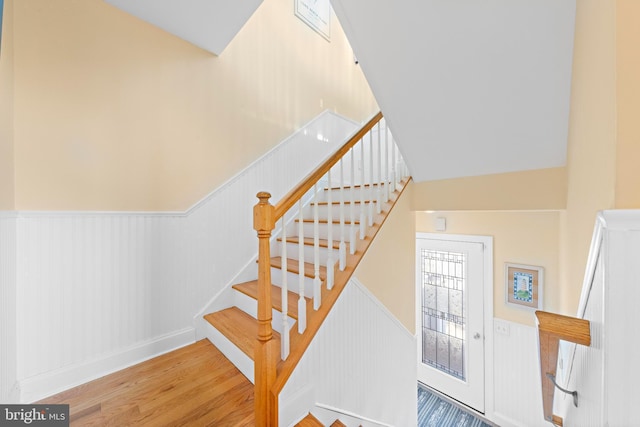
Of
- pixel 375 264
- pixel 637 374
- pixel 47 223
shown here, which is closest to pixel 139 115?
pixel 47 223

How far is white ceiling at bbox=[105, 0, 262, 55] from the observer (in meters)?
1.71

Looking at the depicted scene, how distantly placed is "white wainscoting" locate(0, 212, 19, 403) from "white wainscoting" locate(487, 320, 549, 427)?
388 centimetres

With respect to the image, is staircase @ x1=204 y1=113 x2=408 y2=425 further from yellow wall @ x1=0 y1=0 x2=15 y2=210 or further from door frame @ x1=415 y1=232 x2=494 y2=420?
door frame @ x1=415 y1=232 x2=494 y2=420

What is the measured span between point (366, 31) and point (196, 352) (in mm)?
2289

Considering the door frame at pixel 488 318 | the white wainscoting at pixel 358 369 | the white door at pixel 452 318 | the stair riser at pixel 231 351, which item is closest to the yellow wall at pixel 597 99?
the white wainscoting at pixel 358 369

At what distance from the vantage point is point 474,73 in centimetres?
130

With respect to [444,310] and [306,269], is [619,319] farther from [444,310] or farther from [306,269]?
[444,310]

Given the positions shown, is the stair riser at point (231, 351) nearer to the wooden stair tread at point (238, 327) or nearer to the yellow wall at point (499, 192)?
the wooden stair tread at point (238, 327)

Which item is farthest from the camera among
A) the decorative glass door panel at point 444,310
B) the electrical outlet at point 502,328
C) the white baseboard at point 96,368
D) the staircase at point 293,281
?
the decorative glass door panel at point 444,310

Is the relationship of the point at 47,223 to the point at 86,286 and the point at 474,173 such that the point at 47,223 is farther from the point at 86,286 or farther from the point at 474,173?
the point at 474,173

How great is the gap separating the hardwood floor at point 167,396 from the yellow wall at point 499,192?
1824 millimetres

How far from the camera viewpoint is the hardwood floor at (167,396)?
Result: 126cm
